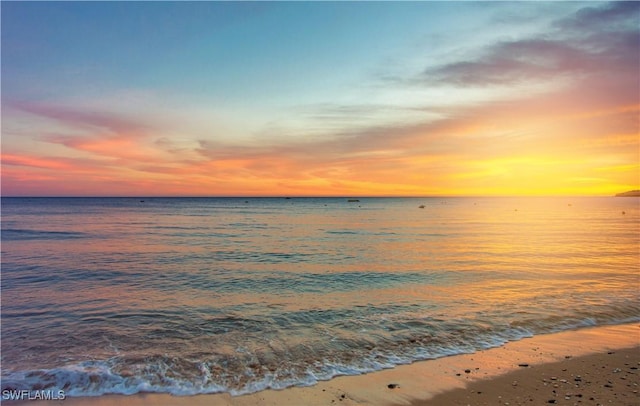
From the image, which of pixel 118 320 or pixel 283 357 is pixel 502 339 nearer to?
pixel 283 357

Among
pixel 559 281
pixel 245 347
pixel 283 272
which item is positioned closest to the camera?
pixel 245 347

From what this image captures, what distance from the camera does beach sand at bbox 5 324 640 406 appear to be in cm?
726

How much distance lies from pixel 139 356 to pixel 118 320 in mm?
3457

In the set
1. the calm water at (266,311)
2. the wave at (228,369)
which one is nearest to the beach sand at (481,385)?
the wave at (228,369)

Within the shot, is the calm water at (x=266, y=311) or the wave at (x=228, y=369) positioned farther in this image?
the calm water at (x=266, y=311)

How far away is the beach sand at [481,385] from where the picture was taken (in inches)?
286

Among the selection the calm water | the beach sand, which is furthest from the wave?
the beach sand

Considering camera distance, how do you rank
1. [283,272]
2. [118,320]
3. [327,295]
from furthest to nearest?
[283,272]
[327,295]
[118,320]

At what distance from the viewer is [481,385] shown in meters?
7.82

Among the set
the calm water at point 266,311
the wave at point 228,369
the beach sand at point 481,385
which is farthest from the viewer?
the calm water at point 266,311

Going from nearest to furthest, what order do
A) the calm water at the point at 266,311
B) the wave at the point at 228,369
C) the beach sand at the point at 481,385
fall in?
the beach sand at the point at 481,385 < the wave at the point at 228,369 < the calm water at the point at 266,311

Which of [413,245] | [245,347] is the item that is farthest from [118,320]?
[413,245]

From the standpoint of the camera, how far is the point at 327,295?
15.7 meters

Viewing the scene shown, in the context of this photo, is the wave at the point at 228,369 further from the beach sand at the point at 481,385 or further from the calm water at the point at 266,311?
the beach sand at the point at 481,385
